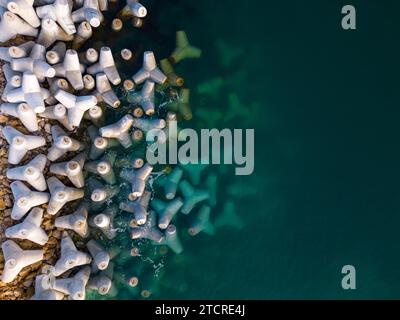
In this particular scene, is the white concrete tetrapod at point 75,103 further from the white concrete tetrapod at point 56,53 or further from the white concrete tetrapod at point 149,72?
the white concrete tetrapod at point 149,72

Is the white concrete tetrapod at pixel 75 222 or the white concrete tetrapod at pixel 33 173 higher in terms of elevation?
the white concrete tetrapod at pixel 33 173

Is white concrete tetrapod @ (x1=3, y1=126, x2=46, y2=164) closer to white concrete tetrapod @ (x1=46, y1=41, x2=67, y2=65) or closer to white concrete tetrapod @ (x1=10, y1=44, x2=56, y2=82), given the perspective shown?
white concrete tetrapod @ (x1=10, y1=44, x2=56, y2=82)

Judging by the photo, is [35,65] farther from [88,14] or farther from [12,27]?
[88,14]

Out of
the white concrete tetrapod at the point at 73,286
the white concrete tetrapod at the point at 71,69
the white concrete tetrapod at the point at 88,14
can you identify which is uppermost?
the white concrete tetrapod at the point at 88,14

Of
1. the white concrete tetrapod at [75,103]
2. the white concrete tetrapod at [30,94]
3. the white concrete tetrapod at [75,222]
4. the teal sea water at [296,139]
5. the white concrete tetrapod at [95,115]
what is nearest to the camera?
the white concrete tetrapod at [30,94]

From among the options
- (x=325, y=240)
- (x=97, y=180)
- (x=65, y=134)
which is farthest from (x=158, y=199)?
(x=325, y=240)

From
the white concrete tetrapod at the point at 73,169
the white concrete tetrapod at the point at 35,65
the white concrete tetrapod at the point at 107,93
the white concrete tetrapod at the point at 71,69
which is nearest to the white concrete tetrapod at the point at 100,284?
the white concrete tetrapod at the point at 73,169

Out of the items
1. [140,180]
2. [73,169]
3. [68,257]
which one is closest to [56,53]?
[73,169]
